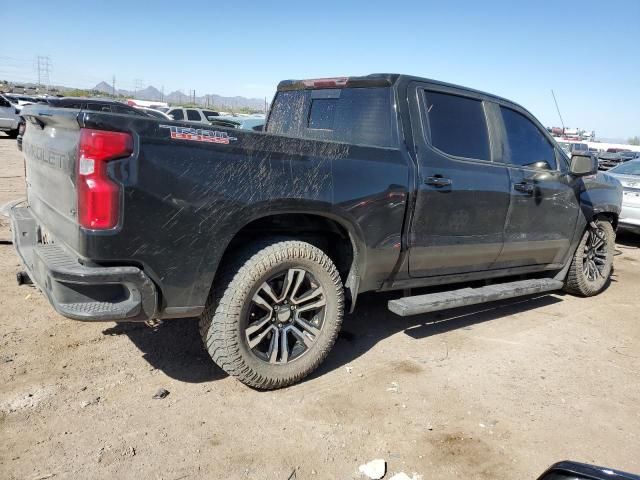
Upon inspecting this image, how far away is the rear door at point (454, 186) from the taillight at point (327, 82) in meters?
0.64

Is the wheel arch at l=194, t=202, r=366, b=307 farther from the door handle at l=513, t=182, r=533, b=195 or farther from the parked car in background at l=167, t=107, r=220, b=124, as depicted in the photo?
the parked car in background at l=167, t=107, r=220, b=124

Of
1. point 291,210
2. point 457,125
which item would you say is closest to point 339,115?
point 457,125

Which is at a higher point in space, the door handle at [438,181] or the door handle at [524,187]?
the door handle at [438,181]

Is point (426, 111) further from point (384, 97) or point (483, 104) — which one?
point (483, 104)

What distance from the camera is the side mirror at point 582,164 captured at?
5102mm

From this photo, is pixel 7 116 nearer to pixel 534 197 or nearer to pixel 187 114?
pixel 187 114

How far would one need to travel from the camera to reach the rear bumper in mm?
2652

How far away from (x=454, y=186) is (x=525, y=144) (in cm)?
134

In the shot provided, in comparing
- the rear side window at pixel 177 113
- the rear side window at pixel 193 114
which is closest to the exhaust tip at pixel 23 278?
the rear side window at pixel 177 113

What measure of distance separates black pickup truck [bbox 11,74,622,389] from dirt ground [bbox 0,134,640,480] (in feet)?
1.20

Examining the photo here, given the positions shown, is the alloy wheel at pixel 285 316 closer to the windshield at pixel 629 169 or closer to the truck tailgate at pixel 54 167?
the truck tailgate at pixel 54 167

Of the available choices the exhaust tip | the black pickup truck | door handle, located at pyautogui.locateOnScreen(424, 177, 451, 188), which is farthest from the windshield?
the exhaust tip

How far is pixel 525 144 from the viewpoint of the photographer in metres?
4.93

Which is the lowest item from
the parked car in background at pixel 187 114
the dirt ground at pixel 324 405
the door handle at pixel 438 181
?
the dirt ground at pixel 324 405
